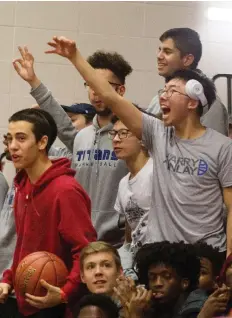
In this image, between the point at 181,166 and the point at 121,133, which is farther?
the point at 121,133

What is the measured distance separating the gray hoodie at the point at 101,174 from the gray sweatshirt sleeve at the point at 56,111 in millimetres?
18

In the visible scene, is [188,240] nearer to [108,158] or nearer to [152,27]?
[108,158]

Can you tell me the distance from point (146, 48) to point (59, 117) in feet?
6.29

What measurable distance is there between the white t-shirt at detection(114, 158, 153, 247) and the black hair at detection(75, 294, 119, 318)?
0.64 meters

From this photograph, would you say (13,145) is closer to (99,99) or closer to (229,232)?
(99,99)

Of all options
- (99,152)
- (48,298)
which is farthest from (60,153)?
(48,298)

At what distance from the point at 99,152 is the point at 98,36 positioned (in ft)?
7.13

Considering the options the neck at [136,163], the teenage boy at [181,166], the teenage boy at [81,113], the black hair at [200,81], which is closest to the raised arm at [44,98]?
the teenage boy at [81,113]

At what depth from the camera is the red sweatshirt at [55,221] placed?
4629 millimetres

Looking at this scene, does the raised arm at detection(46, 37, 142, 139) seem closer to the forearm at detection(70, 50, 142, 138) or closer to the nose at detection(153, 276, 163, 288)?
the forearm at detection(70, 50, 142, 138)

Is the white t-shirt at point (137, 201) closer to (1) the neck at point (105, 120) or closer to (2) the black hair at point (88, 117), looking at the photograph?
(1) the neck at point (105, 120)

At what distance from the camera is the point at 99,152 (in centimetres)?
554

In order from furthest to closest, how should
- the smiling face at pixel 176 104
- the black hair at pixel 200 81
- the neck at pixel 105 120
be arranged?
the neck at pixel 105 120, the black hair at pixel 200 81, the smiling face at pixel 176 104

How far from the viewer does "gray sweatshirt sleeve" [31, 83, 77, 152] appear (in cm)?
572
